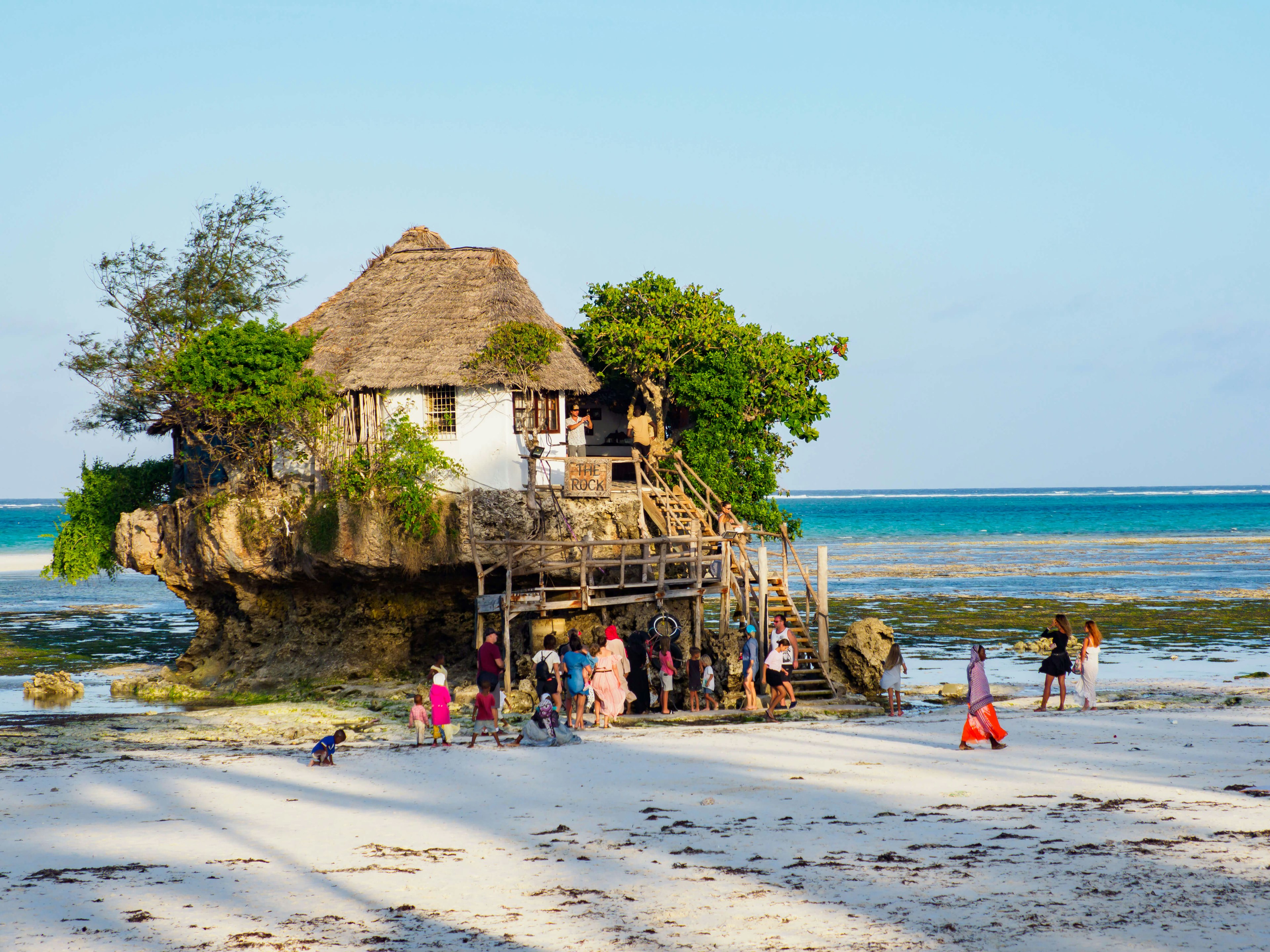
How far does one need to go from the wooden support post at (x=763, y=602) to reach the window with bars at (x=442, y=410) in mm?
7856

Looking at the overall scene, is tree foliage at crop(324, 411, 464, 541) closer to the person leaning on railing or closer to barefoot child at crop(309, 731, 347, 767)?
the person leaning on railing

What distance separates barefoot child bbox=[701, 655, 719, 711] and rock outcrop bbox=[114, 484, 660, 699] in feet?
14.6

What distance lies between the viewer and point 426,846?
35.8 ft

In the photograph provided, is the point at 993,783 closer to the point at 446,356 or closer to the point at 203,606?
the point at 446,356

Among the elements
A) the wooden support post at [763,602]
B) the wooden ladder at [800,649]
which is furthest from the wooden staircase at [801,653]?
the wooden support post at [763,602]

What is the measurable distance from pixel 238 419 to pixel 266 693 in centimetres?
→ 637

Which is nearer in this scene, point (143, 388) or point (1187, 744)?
point (1187, 744)

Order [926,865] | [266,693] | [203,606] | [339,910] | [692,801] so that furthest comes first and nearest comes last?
[203,606], [266,693], [692,801], [926,865], [339,910]

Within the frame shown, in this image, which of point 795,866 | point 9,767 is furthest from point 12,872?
point 795,866

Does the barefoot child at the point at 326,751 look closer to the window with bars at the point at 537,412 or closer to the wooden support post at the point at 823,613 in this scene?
the wooden support post at the point at 823,613

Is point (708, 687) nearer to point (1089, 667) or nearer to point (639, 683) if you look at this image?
point (639, 683)

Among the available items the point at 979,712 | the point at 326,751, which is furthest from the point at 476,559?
the point at 979,712

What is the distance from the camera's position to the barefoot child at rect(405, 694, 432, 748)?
17.0 metres

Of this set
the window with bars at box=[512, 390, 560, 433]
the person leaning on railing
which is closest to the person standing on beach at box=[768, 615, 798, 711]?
the window with bars at box=[512, 390, 560, 433]
